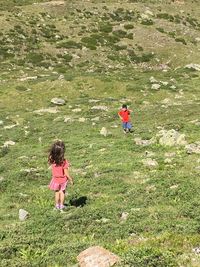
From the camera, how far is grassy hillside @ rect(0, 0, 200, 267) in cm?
1309

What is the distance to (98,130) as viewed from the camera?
2861 centimetres

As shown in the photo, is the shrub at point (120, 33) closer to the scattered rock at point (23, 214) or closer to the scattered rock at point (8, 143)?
the scattered rock at point (8, 143)

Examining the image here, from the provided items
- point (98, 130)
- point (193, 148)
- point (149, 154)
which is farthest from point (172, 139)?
point (98, 130)

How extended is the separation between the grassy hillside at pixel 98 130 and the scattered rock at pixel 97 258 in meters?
0.32

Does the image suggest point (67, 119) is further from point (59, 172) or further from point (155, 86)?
point (59, 172)

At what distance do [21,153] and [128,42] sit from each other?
118 ft

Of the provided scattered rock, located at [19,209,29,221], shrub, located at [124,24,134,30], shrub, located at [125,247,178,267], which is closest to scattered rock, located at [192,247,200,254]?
shrub, located at [125,247,178,267]

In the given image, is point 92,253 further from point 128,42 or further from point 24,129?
point 128,42

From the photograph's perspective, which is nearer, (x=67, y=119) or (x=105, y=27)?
(x=67, y=119)

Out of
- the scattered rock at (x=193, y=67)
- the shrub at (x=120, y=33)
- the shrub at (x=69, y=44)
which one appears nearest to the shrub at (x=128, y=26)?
the shrub at (x=120, y=33)

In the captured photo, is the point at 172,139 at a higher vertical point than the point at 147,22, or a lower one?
higher

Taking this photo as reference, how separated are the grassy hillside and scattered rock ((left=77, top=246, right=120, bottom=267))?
0.32m

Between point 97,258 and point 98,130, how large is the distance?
710 inches

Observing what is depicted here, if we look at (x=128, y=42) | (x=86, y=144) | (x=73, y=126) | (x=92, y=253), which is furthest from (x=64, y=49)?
(x=92, y=253)
